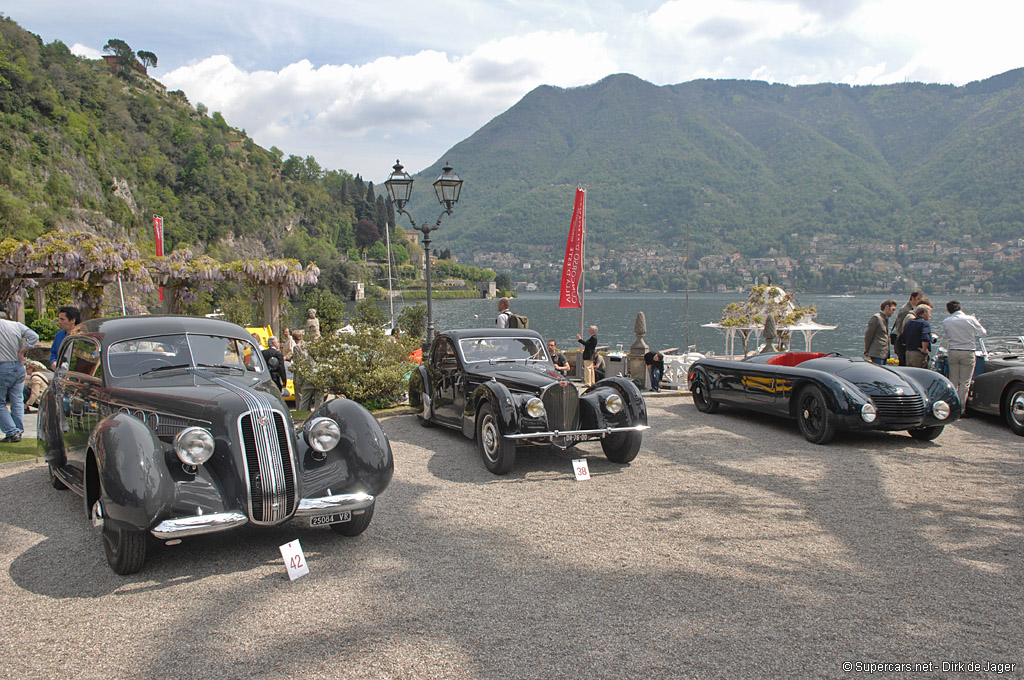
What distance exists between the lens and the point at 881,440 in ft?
30.4

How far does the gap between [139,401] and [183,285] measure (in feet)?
93.7

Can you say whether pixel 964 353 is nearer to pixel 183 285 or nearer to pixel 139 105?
pixel 183 285

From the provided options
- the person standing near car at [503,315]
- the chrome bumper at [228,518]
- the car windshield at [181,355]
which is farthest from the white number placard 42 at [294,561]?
the person standing near car at [503,315]

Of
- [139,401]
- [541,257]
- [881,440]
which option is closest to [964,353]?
[881,440]

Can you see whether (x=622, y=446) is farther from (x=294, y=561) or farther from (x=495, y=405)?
(x=294, y=561)

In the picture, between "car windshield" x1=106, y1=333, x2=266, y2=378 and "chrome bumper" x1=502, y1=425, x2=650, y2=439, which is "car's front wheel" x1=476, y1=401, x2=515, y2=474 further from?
"car windshield" x1=106, y1=333, x2=266, y2=378

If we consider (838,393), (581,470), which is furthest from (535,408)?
(838,393)

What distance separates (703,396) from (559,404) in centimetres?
520

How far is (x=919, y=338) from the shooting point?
11.8m

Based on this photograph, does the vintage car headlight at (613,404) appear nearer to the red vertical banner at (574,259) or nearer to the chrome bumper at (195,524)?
the chrome bumper at (195,524)

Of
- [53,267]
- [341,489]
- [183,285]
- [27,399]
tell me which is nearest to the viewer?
[341,489]

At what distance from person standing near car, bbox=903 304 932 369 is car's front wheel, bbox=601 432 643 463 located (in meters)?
7.00

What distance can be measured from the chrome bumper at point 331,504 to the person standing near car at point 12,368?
5.81 meters

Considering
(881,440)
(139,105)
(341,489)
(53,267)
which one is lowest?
(881,440)
